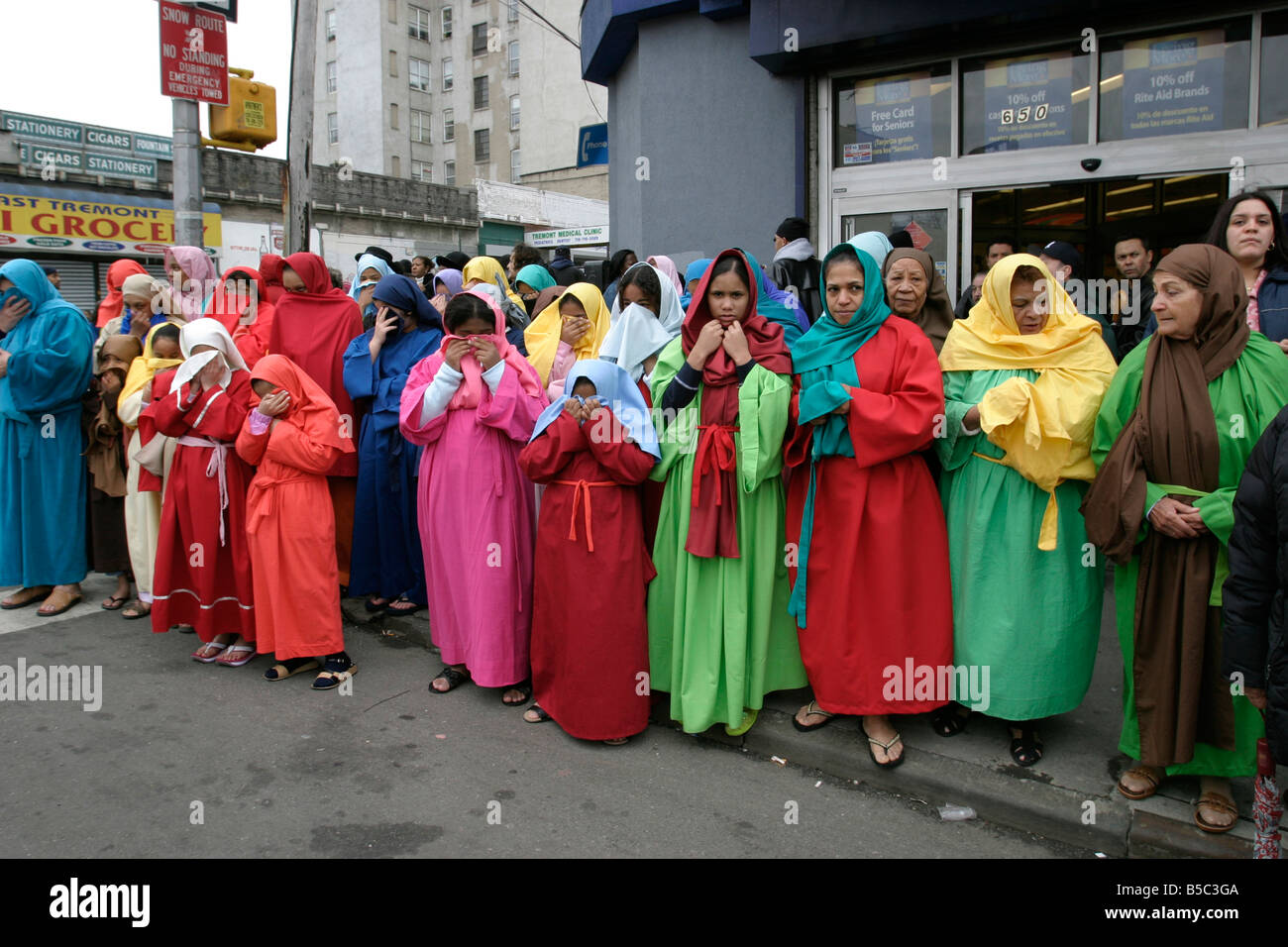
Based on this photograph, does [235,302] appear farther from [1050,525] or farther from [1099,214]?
[1099,214]

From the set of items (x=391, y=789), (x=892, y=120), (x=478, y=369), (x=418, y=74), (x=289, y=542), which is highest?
(x=418, y=74)

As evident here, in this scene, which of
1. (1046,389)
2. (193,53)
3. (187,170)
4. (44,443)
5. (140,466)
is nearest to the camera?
(1046,389)

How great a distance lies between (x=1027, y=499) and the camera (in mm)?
3598

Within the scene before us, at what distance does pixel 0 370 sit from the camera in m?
5.93

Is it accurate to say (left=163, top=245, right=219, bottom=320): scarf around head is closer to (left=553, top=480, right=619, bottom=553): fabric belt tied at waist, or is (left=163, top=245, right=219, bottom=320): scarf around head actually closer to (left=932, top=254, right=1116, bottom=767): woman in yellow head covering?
(left=553, top=480, right=619, bottom=553): fabric belt tied at waist

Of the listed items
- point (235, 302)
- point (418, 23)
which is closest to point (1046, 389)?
point (235, 302)

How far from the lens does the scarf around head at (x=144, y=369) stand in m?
5.72

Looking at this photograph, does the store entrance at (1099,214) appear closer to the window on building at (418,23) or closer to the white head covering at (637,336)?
the white head covering at (637,336)

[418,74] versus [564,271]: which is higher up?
[418,74]

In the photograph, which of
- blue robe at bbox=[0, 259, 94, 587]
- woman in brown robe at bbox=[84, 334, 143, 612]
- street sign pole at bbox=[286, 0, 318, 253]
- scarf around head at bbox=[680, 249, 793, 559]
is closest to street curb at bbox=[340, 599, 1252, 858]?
scarf around head at bbox=[680, 249, 793, 559]

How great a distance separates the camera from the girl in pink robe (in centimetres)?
448

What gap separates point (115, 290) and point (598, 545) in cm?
501

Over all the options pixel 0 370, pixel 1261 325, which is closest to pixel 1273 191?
pixel 1261 325

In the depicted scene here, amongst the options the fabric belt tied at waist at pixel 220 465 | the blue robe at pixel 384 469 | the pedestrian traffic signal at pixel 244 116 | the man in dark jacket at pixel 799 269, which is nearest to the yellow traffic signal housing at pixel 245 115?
the pedestrian traffic signal at pixel 244 116
